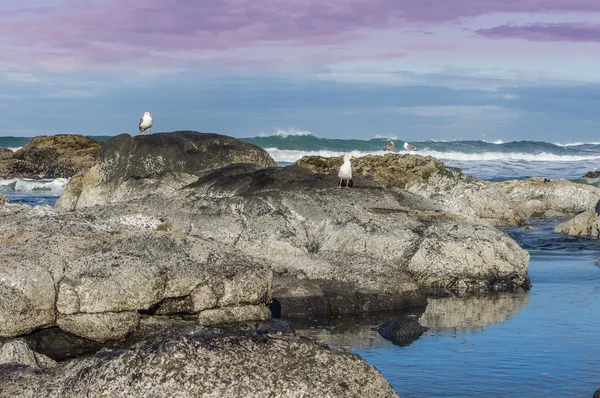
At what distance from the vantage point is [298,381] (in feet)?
20.1

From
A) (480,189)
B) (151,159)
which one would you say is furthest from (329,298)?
(480,189)

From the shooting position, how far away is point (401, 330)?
41.2 feet

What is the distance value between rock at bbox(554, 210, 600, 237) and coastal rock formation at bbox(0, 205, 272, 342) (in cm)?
1598

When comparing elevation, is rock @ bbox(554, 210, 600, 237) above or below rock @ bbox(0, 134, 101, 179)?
below

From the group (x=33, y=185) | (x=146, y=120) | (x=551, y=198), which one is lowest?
(x=33, y=185)

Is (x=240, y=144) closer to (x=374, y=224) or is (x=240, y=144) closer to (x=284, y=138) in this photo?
(x=374, y=224)

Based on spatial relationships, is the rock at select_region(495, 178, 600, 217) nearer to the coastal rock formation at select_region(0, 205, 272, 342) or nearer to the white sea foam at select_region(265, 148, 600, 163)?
the coastal rock formation at select_region(0, 205, 272, 342)

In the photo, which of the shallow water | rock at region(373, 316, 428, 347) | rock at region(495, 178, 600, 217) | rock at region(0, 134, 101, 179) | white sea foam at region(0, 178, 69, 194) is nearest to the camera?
the shallow water

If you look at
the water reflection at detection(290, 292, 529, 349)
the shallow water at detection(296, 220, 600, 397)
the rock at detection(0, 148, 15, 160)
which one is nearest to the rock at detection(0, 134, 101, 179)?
the rock at detection(0, 148, 15, 160)

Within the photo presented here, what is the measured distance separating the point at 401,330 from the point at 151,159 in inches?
520

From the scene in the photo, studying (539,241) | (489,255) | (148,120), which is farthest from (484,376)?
(148,120)

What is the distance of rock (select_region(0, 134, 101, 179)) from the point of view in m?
54.3

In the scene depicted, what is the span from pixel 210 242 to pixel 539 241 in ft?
47.5

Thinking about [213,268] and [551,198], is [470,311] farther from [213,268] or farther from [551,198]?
[551,198]
